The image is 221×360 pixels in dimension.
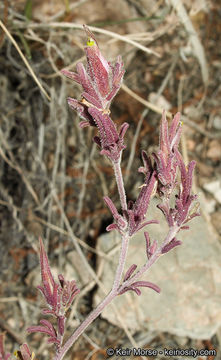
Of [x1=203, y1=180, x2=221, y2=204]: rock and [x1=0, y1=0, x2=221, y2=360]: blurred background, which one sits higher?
[x1=0, y1=0, x2=221, y2=360]: blurred background

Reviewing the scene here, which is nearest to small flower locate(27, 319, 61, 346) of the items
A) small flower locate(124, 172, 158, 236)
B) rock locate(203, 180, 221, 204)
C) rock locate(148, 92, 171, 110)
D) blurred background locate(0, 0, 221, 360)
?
small flower locate(124, 172, 158, 236)

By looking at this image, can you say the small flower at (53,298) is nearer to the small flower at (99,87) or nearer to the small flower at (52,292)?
the small flower at (52,292)

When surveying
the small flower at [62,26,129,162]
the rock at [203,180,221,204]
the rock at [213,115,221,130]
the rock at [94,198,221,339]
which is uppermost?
the small flower at [62,26,129,162]

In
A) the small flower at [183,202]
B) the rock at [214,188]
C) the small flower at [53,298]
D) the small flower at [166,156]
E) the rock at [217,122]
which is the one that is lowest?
the rock at [214,188]

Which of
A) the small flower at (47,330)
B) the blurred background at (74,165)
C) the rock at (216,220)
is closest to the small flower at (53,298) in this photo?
the small flower at (47,330)

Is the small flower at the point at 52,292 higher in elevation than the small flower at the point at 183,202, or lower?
lower

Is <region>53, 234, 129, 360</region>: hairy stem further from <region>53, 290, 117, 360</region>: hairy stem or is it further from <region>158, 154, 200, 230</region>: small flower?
<region>158, 154, 200, 230</region>: small flower

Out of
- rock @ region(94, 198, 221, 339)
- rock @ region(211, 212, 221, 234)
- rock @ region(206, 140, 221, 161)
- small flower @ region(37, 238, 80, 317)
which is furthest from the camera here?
rock @ region(206, 140, 221, 161)
